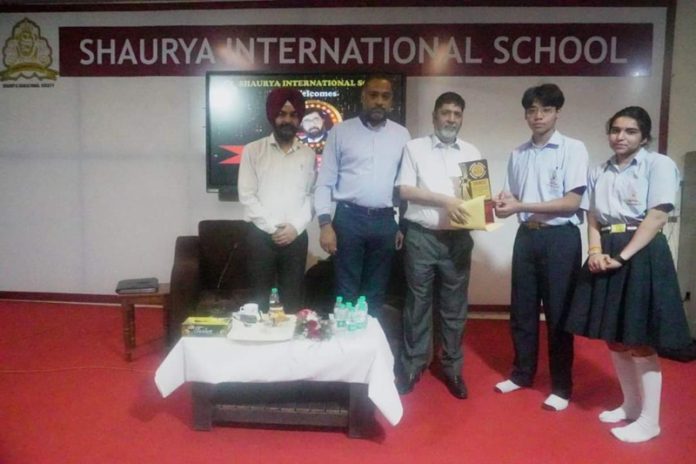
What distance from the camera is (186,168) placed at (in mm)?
4555

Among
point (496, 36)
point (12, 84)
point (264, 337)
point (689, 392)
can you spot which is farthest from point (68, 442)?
point (496, 36)

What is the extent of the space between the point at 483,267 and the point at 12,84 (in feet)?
13.8

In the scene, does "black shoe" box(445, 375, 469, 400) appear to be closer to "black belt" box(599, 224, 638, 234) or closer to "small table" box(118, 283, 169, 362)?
"black belt" box(599, 224, 638, 234)

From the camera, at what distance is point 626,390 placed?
2.54m

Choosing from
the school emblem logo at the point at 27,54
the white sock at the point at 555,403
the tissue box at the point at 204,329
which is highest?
the school emblem logo at the point at 27,54

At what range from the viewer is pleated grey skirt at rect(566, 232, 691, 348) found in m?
2.22

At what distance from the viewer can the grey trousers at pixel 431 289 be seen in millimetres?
2738

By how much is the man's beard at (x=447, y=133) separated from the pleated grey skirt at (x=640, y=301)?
2.76 ft

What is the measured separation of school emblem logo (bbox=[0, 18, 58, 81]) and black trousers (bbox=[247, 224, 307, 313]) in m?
2.95

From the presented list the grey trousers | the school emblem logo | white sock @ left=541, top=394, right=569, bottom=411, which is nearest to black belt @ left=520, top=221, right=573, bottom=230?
the grey trousers

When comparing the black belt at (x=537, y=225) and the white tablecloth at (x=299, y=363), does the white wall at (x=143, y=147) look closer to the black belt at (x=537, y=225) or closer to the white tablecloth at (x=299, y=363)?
the black belt at (x=537, y=225)

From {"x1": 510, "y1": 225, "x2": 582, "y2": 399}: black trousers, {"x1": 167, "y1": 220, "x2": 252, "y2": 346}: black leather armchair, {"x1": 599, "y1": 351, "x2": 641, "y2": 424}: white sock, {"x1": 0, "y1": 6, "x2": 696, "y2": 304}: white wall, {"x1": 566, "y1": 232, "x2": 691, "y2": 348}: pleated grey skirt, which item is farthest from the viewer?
{"x1": 0, "y1": 6, "x2": 696, "y2": 304}: white wall

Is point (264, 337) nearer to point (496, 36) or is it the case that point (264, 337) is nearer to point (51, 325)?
point (51, 325)

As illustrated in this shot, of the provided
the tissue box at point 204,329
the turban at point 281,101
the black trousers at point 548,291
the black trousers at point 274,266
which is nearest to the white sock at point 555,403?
the black trousers at point 548,291
